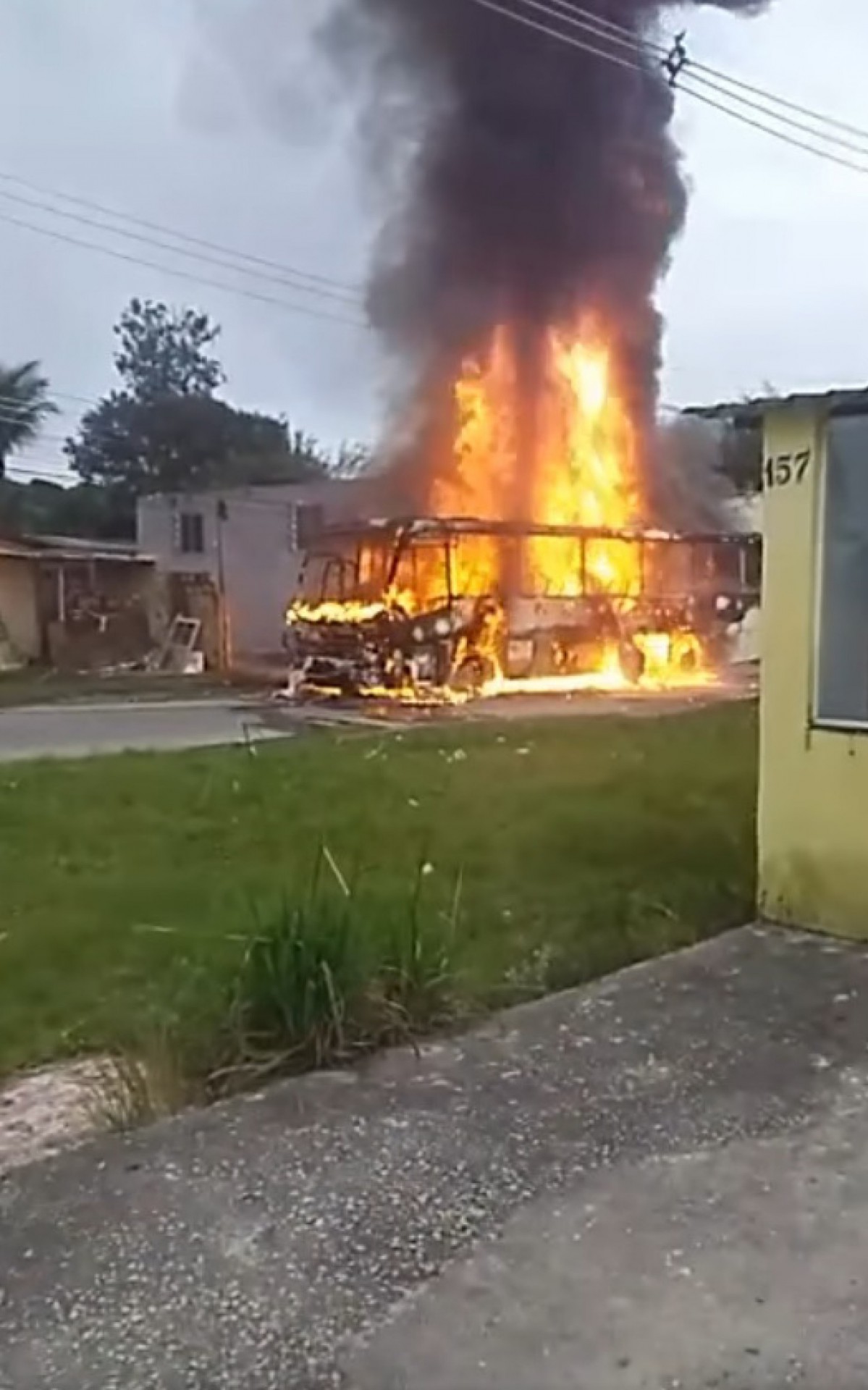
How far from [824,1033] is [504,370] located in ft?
66.4

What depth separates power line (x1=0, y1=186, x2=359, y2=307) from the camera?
2425cm

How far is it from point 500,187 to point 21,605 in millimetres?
10826

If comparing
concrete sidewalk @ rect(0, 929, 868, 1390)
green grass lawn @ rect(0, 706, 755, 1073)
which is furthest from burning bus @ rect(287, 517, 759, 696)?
concrete sidewalk @ rect(0, 929, 868, 1390)

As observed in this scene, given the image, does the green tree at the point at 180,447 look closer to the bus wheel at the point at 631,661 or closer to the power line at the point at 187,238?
the power line at the point at 187,238

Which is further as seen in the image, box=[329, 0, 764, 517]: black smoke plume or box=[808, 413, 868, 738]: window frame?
box=[329, 0, 764, 517]: black smoke plume

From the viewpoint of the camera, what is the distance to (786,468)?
5.10m

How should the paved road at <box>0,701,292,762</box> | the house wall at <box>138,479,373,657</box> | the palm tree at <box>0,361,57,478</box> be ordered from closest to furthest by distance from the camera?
the paved road at <box>0,701,292,762</box>, the house wall at <box>138,479,373,657</box>, the palm tree at <box>0,361,57,478</box>

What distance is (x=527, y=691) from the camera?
765 inches

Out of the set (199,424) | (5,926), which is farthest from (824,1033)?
(199,424)

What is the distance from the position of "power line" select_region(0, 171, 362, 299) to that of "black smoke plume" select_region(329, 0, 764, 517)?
3.45 m

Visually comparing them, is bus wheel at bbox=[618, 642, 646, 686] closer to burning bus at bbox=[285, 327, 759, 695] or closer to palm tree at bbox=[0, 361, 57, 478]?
burning bus at bbox=[285, 327, 759, 695]

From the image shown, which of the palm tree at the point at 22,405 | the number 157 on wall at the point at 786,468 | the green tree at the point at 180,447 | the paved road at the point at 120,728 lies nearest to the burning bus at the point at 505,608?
the paved road at the point at 120,728

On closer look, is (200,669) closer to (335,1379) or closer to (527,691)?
(527,691)

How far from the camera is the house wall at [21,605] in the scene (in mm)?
24484
